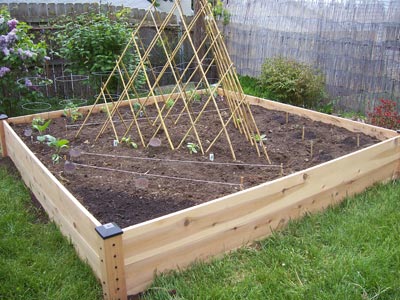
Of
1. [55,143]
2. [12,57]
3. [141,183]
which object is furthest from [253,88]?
[141,183]

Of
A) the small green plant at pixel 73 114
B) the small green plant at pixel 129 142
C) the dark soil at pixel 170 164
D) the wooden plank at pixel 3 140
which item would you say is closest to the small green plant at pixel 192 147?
the dark soil at pixel 170 164

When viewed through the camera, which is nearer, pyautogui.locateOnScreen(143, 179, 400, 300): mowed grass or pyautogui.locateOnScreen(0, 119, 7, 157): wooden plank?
pyautogui.locateOnScreen(143, 179, 400, 300): mowed grass

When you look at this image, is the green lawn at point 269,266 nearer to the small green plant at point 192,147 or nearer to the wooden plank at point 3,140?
the small green plant at point 192,147

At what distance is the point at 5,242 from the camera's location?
2736 millimetres

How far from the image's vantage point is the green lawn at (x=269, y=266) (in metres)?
2.29

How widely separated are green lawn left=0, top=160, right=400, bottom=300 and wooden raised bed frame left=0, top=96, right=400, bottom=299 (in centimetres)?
9

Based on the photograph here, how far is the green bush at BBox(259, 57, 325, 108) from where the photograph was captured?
19.4ft

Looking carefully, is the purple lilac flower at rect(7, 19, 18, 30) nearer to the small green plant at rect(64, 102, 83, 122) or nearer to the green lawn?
the small green plant at rect(64, 102, 83, 122)

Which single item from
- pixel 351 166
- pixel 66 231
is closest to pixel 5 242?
pixel 66 231

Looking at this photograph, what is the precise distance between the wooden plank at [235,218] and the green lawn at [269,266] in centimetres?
9

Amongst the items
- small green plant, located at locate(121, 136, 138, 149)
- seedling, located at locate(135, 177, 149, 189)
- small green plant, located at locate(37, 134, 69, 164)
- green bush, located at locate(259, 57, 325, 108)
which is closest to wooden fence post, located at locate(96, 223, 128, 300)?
seedling, located at locate(135, 177, 149, 189)

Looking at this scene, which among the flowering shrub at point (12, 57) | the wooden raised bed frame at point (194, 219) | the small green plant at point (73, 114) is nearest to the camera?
the wooden raised bed frame at point (194, 219)

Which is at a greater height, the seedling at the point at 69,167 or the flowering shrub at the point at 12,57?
the flowering shrub at the point at 12,57

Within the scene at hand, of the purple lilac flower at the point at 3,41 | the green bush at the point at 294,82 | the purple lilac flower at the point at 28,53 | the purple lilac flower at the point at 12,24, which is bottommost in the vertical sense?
the green bush at the point at 294,82
